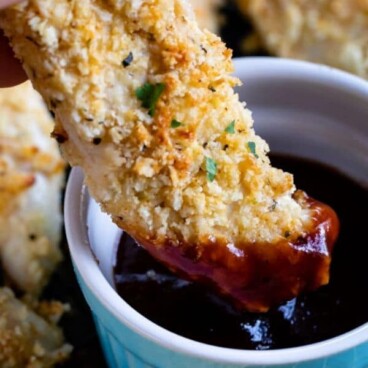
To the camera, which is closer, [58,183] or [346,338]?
[346,338]

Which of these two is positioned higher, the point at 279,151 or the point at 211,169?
the point at 211,169

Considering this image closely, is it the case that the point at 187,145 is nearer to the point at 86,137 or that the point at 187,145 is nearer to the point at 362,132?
the point at 86,137

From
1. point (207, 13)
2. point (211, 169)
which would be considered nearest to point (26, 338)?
point (211, 169)

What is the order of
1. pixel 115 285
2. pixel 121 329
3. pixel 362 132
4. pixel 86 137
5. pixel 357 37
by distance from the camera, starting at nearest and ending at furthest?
pixel 86 137 → pixel 121 329 → pixel 115 285 → pixel 362 132 → pixel 357 37

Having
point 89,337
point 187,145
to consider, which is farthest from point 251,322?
point 89,337

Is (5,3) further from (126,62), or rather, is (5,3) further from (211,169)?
(211,169)

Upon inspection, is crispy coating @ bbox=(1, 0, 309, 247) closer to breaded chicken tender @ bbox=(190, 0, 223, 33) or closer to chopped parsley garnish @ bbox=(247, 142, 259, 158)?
chopped parsley garnish @ bbox=(247, 142, 259, 158)
